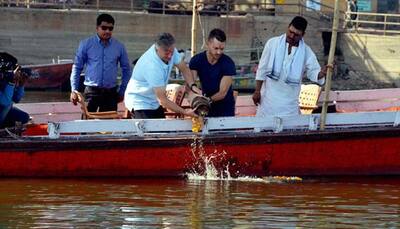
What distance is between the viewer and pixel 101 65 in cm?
1357

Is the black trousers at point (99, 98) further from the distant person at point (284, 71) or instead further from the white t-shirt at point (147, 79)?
the distant person at point (284, 71)

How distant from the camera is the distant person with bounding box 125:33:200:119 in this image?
12.6 m

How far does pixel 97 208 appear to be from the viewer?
11531mm

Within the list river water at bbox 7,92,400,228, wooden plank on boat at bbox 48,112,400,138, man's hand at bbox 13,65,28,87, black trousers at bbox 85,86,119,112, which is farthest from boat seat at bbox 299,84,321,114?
man's hand at bbox 13,65,28,87

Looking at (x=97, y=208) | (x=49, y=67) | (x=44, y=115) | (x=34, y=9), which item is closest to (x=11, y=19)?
(x=34, y=9)

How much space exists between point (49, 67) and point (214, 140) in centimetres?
1890

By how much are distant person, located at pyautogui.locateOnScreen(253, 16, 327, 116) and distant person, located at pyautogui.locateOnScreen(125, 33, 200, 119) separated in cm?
93

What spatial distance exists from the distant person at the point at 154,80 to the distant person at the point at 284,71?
934 millimetres

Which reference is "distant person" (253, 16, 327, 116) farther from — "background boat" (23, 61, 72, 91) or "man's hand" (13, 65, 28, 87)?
"background boat" (23, 61, 72, 91)

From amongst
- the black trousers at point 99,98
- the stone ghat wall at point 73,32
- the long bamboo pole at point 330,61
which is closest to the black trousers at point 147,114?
the black trousers at point 99,98

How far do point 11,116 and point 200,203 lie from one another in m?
2.65

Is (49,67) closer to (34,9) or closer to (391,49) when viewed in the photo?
(34,9)

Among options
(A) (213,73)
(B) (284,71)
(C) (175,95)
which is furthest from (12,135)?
(B) (284,71)

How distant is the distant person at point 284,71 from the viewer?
13242 millimetres
